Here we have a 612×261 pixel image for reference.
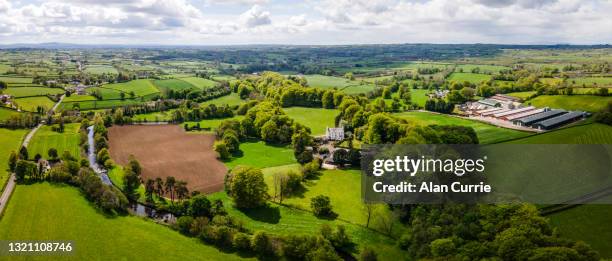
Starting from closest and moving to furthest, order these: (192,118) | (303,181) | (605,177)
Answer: (605,177)
(303,181)
(192,118)

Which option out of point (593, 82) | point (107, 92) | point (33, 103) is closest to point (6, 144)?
point (33, 103)

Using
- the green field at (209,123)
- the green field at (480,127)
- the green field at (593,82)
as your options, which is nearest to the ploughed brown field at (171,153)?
the green field at (209,123)

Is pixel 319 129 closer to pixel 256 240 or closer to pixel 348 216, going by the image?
pixel 348 216

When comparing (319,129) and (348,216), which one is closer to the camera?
(348,216)

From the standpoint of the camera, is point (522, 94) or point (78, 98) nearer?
point (522, 94)

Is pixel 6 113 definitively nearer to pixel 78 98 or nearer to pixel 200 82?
pixel 78 98

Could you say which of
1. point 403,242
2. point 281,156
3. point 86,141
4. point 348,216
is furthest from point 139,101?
point 403,242
